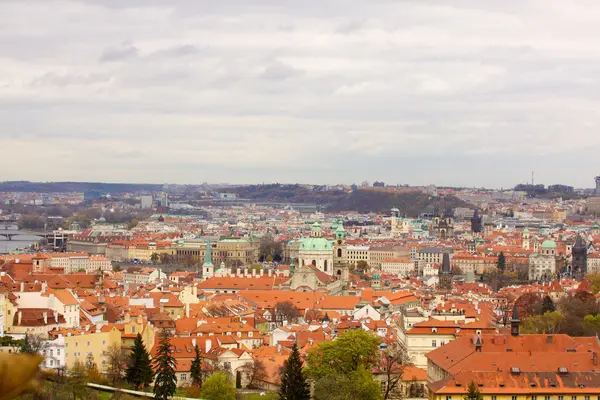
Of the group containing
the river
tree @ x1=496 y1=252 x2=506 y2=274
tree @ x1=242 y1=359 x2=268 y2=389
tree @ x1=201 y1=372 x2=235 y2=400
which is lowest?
the river

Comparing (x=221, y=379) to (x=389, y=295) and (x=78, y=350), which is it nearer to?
(x=78, y=350)

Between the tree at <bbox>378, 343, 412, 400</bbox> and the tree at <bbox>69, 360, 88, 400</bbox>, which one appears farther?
the tree at <bbox>378, 343, 412, 400</bbox>

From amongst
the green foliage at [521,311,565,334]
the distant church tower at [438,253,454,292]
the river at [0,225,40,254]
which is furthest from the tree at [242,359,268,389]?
the river at [0,225,40,254]

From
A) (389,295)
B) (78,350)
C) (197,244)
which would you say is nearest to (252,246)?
(197,244)

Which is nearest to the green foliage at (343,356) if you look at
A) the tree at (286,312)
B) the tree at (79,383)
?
the tree at (79,383)

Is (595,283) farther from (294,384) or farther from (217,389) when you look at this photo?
(294,384)

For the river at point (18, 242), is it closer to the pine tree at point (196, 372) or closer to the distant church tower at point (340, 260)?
the distant church tower at point (340, 260)

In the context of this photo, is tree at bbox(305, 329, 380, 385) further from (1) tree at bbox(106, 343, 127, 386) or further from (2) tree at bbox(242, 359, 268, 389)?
(1) tree at bbox(106, 343, 127, 386)

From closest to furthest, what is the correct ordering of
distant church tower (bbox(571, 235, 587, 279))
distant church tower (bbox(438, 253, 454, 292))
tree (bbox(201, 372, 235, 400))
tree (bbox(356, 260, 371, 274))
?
tree (bbox(201, 372, 235, 400)) → distant church tower (bbox(438, 253, 454, 292)) → distant church tower (bbox(571, 235, 587, 279)) → tree (bbox(356, 260, 371, 274))
